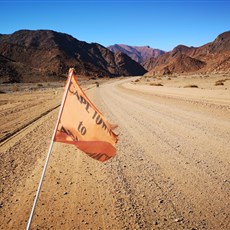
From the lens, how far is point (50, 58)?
129 meters

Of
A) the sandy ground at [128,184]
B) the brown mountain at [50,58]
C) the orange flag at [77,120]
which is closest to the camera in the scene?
the orange flag at [77,120]

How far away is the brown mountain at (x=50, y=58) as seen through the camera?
8119 cm

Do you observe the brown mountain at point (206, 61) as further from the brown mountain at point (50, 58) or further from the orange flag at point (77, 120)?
the orange flag at point (77, 120)

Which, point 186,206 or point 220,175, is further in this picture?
point 220,175

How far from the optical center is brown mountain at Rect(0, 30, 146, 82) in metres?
81.2

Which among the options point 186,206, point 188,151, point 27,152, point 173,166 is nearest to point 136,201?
point 186,206

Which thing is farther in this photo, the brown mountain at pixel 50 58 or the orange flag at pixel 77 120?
the brown mountain at pixel 50 58

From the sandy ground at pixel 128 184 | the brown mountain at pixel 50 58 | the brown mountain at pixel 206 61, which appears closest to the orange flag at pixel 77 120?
the sandy ground at pixel 128 184

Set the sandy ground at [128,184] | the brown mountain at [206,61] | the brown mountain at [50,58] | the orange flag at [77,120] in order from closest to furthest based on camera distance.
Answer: the orange flag at [77,120] → the sandy ground at [128,184] → the brown mountain at [50,58] → the brown mountain at [206,61]

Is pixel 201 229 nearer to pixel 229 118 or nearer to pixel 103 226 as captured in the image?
pixel 103 226

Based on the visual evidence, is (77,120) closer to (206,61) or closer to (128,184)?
(128,184)

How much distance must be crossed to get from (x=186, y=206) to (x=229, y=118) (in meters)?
8.16

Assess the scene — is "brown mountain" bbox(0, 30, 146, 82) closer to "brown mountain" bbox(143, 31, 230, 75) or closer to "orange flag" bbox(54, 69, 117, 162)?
"brown mountain" bbox(143, 31, 230, 75)

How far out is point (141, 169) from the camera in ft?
19.9
